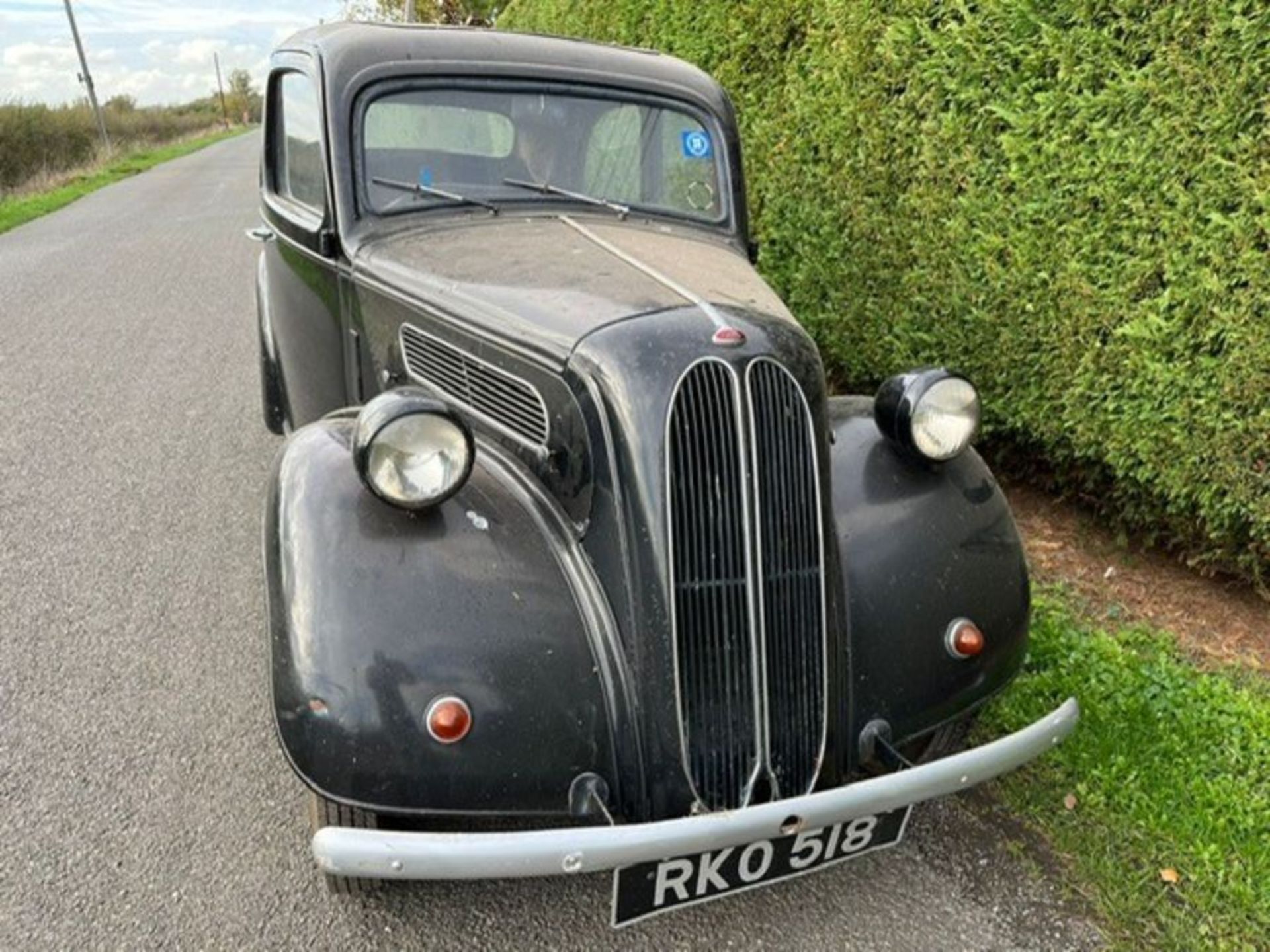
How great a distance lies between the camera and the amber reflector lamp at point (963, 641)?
2154 millimetres

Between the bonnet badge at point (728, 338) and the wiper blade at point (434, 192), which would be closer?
the bonnet badge at point (728, 338)

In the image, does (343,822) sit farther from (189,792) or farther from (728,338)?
(728,338)

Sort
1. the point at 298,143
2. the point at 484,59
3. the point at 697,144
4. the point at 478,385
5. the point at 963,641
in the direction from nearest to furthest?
1. the point at 963,641
2. the point at 478,385
3. the point at 484,59
4. the point at 697,144
5. the point at 298,143

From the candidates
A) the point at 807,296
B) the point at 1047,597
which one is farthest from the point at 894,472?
the point at 807,296

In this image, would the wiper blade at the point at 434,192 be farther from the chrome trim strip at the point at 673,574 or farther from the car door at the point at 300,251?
the chrome trim strip at the point at 673,574

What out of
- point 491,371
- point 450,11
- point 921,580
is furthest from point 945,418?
point 450,11

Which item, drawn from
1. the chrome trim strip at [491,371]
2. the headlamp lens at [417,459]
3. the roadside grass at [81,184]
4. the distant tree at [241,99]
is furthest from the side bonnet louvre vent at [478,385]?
the distant tree at [241,99]

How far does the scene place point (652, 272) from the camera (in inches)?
92.6

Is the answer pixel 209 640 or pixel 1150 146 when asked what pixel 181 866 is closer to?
pixel 209 640

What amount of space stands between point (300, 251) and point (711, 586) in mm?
2274

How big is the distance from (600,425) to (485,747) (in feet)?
2.29

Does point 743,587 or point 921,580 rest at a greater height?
point 743,587

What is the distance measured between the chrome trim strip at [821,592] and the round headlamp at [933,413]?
0.40 m

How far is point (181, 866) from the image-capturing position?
2.29m
